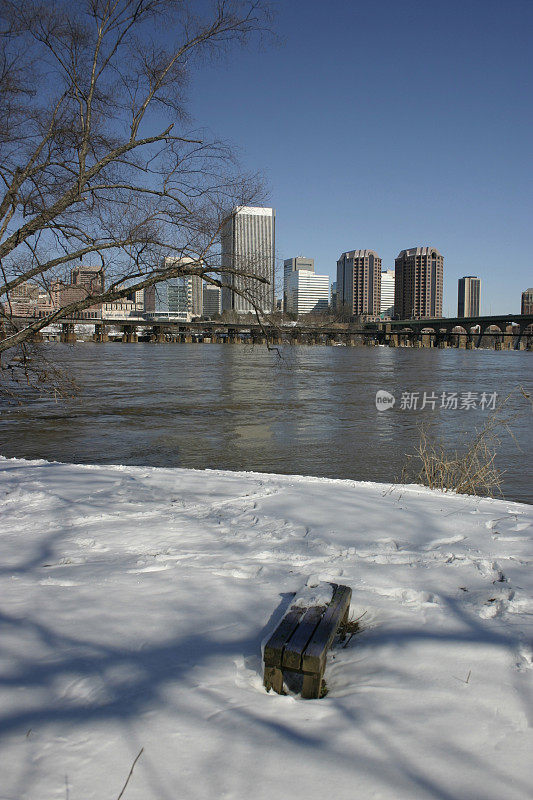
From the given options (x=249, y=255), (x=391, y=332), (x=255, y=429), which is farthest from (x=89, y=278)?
(x=391, y=332)

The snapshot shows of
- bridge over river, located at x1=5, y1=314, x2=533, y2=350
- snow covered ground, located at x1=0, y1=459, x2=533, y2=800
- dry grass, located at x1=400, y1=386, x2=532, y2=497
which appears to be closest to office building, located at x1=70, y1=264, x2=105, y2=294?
snow covered ground, located at x1=0, y1=459, x2=533, y2=800

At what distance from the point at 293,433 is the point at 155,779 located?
1148 centimetres

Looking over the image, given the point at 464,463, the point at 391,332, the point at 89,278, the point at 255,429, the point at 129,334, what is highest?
the point at 391,332

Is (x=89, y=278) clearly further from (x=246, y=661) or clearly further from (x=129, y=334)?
(x=129, y=334)

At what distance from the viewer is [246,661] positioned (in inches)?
96.0

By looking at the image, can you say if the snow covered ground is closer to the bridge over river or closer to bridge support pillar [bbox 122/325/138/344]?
the bridge over river

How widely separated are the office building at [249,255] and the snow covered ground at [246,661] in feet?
10.0

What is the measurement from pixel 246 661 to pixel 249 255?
5013mm

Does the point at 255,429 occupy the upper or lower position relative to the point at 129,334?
lower

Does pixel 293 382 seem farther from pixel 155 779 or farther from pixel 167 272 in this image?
pixel 155 779

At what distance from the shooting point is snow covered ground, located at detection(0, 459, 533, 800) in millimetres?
1836

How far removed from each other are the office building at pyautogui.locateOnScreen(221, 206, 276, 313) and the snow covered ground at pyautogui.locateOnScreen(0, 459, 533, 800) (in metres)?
3.06

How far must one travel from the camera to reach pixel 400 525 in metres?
4.63

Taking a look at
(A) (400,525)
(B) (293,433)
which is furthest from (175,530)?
(B) (293,433)
